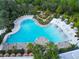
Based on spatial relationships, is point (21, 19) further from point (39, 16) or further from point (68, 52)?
point (68, 52)

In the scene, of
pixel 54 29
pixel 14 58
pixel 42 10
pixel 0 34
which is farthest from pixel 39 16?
pixel 14 58

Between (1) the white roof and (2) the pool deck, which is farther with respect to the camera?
(2) the pool deck

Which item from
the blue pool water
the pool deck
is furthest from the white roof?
the blue pool water

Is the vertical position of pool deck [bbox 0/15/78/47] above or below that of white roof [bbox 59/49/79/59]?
above

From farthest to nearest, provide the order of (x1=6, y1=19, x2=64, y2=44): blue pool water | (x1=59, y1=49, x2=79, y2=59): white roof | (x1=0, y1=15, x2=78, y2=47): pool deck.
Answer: (x1=6, y1=19, x2=64, y2=44): blue pool water, (x1=0, y1=15, x2=78, y2=47): pool deck, (x1=59, y1=49, x2=79, y2=59): white roof

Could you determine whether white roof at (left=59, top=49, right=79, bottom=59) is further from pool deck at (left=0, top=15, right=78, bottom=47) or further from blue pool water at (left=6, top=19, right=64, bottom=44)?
blue pool water at (left=6, top=19, right=64, bottom=44)

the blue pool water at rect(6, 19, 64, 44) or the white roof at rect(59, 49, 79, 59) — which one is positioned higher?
the blue pool water at rect(6, 19, 64, 44)

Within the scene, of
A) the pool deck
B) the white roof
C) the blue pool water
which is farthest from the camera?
the blue pool water

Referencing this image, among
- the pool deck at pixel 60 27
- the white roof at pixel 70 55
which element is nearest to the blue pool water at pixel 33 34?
the pool deck at pixel 60 27

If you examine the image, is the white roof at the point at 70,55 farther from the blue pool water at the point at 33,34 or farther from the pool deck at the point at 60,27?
the blue pool water at the point at 33,34
